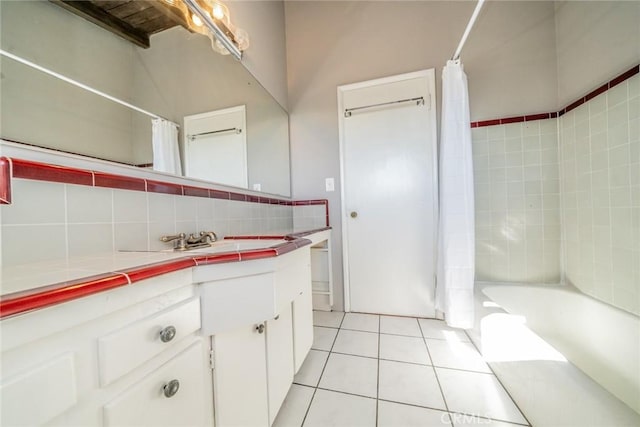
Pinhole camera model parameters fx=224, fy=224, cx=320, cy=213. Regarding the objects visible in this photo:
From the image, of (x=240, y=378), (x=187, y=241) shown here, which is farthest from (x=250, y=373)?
(x=187, y=241)

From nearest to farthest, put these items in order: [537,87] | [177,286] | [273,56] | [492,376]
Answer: [177,286] → [492,376] → [537,87] → [273,56]

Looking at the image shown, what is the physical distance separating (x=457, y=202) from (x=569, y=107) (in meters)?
1.00

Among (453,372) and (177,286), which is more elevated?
(177,286)

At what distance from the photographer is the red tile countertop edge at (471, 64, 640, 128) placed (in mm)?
1148

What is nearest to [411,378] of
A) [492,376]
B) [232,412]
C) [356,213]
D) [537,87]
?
[492,376]

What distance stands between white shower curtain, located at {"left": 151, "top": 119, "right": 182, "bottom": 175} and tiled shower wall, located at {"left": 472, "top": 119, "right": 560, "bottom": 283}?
203cm

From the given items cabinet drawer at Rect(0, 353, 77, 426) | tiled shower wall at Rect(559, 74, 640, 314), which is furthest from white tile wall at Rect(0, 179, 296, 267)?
tiled shower wall at Rect(559, 74, 640, 314)

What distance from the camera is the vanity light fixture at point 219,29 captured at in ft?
3.76

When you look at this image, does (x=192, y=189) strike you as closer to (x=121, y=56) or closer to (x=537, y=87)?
(x=121, y=56)

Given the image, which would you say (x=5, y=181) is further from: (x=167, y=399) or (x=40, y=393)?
(x=167, y=399)

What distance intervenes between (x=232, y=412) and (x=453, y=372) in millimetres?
1139

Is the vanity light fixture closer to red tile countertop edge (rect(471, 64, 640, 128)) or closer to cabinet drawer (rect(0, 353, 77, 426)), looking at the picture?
cabinet drawer (rect(0, 353, 77, 426))

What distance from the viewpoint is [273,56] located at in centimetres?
190

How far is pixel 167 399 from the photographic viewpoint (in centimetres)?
53
